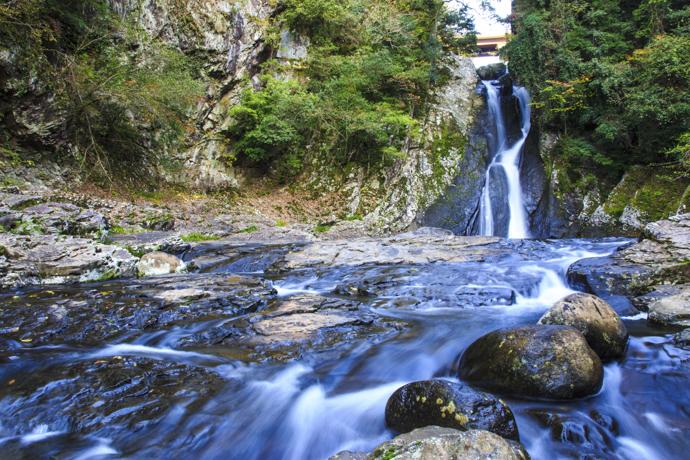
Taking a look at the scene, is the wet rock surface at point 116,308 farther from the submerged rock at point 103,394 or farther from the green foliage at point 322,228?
the green foliage at point 322,228

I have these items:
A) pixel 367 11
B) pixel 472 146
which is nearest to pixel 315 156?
pixel 472 146

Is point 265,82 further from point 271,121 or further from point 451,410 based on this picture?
point 451,410

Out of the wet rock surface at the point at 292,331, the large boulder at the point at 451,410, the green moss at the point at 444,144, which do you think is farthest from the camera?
the green moss at the point at 444,144

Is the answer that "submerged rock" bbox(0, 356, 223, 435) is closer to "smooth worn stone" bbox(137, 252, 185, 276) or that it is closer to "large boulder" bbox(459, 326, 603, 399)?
"large boulder" bbox(459, 326, 603, 399)

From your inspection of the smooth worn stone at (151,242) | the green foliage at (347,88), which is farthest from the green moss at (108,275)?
the green foliage at (347,88)

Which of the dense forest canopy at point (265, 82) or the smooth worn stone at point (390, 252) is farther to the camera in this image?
the dense forest canopy at point (265, 82)

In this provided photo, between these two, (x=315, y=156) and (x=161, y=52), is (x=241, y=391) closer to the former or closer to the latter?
(x=161, y=52)

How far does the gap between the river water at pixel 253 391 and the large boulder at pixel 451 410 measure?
0.24 m

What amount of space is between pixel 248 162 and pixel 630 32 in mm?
14319

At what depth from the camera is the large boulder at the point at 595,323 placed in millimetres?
4289

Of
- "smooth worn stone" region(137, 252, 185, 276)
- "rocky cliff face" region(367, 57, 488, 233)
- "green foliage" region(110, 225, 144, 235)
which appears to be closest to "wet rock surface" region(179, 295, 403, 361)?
"smooth worn stone" region(137, 252, 185, 276)

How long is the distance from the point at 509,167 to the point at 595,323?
1208cm

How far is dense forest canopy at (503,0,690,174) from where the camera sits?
11.3m

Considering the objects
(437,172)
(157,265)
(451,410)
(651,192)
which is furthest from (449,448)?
(437,172)
